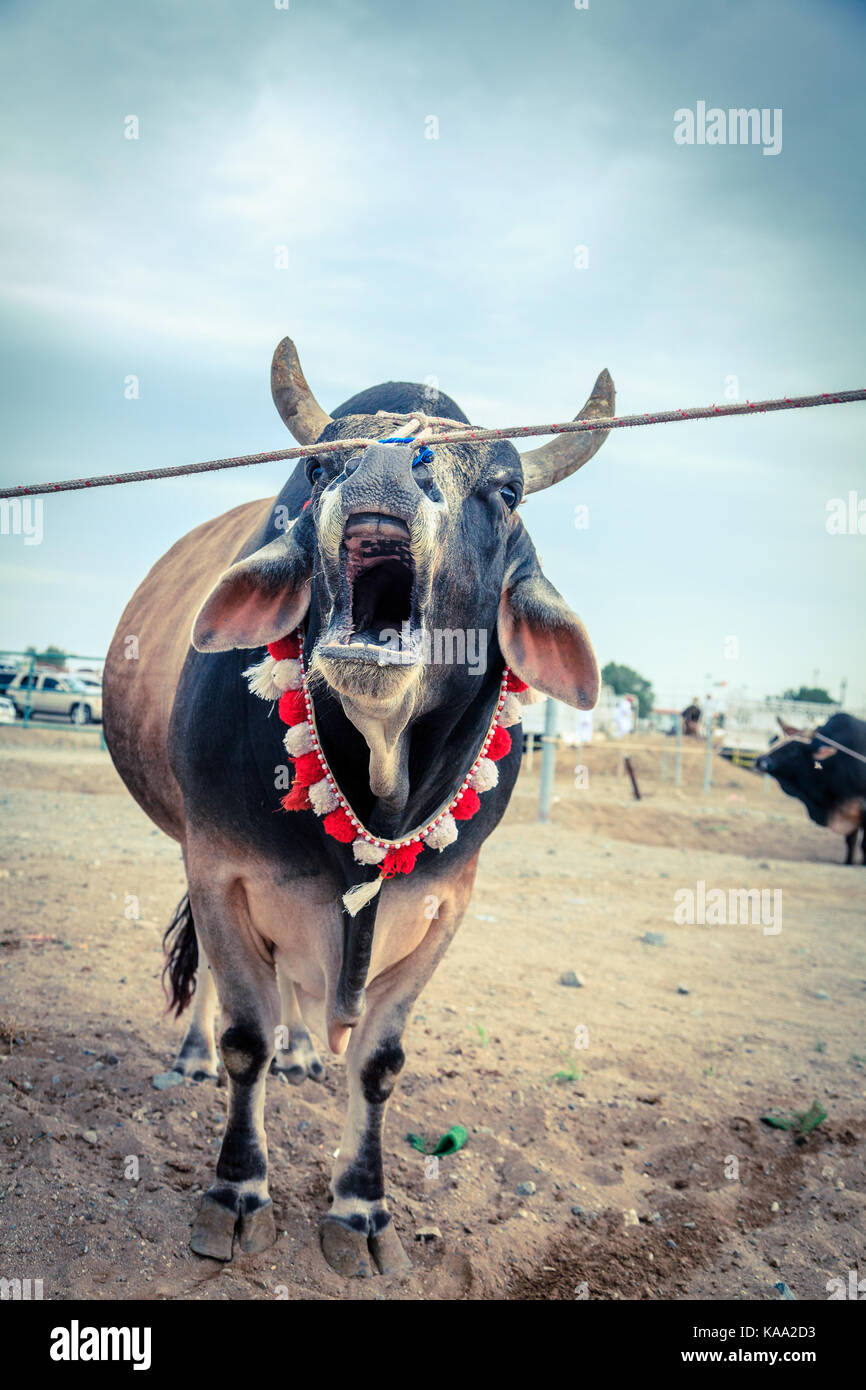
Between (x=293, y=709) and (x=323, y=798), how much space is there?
0.26m

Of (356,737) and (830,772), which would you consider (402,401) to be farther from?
(830,772)

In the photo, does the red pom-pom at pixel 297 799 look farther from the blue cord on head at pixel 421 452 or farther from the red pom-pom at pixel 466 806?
the blue cord on head at pixel 421 452

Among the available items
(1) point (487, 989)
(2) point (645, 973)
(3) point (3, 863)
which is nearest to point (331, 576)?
(1) point (487, 989)

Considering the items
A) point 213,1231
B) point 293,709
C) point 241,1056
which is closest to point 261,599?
point 293,709

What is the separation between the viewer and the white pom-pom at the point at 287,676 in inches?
103

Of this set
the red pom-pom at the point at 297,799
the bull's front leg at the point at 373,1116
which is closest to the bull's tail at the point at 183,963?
the bull's front leg at the point at 373,1116

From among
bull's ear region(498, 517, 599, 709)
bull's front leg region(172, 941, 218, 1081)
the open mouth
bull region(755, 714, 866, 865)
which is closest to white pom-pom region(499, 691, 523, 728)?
bull's ear region(498, 517, 599, 709)

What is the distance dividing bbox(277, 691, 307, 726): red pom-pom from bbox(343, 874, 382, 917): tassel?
47 cm

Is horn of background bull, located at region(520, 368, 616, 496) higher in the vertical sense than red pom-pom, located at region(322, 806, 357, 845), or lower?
higher

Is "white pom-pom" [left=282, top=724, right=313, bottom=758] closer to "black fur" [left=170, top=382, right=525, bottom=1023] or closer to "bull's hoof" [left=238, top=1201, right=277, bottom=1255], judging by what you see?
"black fur" [left=170, top=382, right=525, bottom=1023]

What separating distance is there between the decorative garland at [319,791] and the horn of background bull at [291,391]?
750 millimetres

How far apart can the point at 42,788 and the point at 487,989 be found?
8256 millimetres

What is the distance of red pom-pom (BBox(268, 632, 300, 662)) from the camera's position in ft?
8.84
